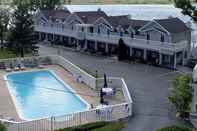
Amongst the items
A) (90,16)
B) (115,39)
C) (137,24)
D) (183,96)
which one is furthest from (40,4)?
(183,96)

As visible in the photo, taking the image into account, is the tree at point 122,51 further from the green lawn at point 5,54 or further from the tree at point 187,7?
the green lawn at point 5,54

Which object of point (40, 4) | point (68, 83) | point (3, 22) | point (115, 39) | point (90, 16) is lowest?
point (68, 83)

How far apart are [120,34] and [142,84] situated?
14.6 metres

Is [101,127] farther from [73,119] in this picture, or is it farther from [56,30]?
[56,30]

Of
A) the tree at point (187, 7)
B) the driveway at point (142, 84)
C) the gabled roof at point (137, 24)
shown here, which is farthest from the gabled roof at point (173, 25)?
the driveway at point (142, 84)

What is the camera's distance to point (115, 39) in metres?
52.4

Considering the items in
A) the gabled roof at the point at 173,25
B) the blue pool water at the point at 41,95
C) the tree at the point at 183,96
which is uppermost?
the gabled roof at the point at 173,25

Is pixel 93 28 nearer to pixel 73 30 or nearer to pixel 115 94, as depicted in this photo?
pixel 73 30

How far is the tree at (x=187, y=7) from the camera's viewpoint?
46.0 metres

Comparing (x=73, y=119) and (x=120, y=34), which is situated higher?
(x=120, y=34)

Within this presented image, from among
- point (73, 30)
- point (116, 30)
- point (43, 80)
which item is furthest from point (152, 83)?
point (73, 30)

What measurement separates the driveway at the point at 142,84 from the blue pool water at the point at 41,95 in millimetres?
4999

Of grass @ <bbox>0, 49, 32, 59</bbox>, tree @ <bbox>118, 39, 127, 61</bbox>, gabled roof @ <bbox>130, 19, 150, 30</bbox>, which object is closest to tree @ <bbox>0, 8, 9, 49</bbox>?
grass @ <bbox>0, 49, 32, 59</bbox>

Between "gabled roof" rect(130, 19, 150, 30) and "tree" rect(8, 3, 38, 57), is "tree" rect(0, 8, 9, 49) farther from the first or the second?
"gabled roof" rect(130, 19, 150, 30)
